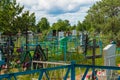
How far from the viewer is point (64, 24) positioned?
72.5 m

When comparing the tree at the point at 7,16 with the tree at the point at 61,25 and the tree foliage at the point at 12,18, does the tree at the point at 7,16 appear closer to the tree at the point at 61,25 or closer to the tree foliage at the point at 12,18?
the tree foliage at the point at 12,18

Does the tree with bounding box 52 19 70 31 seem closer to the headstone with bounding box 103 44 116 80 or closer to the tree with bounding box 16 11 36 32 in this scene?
the tree with bounding box 16 11 36 32

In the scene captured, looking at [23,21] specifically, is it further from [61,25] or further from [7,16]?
[61,25]

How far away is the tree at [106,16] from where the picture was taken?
1334 inches

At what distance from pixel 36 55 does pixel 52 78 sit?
4099mm

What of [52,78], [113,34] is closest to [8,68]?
[52,78]

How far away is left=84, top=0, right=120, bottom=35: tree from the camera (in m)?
33.9

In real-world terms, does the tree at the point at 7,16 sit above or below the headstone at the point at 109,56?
above

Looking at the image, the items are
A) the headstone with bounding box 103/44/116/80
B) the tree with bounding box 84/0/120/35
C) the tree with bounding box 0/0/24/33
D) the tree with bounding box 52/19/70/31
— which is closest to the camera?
the headstone with bounding box 103/44/116/80

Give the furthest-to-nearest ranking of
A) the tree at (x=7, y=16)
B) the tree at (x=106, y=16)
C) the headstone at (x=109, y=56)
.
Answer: the tree at (x=106, y=16), the tree at (x=7, y=16), the headstone at (x=109, y=56)

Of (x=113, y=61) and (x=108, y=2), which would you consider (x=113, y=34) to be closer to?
(x=108, y=2)

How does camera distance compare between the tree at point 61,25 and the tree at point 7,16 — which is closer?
the tree at point 7,16

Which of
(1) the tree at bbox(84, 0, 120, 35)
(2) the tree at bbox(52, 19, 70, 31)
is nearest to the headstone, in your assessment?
(1) the tree at bbox(84, 0, 120, 35)

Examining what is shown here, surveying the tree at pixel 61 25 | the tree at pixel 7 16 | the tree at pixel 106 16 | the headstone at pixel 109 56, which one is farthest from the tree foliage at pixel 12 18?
the tree at pixel 61 25
